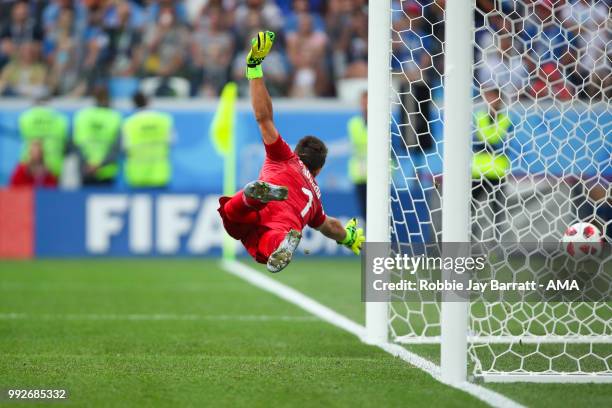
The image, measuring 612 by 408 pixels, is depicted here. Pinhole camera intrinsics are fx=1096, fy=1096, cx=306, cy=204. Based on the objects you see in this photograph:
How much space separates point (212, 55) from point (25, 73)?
10.6 feet

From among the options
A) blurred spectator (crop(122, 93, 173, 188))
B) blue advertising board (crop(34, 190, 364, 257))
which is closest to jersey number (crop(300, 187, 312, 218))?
blue advertising board (crop(34, 190, 364, 257))

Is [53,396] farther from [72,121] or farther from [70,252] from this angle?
[72,121]

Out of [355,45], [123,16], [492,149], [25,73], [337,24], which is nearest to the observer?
[492,149]

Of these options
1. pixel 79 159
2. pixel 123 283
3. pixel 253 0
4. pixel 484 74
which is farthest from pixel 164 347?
pixel 253 0

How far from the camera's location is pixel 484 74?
48.0ft

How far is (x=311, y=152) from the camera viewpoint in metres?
8.43

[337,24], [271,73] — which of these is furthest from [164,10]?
[337,24]

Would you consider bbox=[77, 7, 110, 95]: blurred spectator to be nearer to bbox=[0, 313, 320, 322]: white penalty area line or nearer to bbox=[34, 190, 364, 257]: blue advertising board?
bbox=[34, 190, 364, 257]: blue advertising board

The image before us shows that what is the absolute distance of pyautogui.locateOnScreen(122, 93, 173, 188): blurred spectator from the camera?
1745cm

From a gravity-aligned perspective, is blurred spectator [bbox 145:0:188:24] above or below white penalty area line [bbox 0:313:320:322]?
above

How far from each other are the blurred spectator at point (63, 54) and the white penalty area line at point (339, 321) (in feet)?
A: 15.2

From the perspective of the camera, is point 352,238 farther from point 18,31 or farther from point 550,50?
point 18,31

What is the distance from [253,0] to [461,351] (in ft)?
48.0

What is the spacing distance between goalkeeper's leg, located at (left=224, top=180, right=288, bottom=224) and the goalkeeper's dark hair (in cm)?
71
